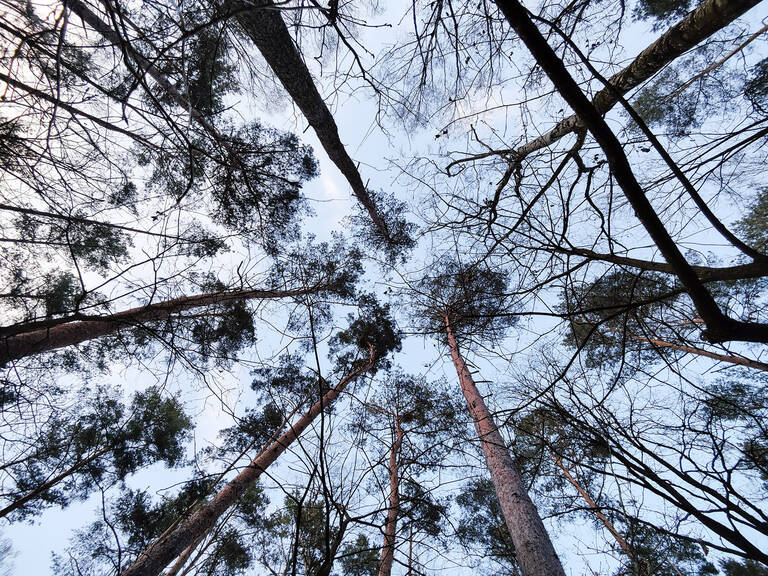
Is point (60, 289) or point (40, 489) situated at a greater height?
point (60, 289)

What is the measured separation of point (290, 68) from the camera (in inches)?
133

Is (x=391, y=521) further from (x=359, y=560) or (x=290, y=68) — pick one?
(x=359, y=560)

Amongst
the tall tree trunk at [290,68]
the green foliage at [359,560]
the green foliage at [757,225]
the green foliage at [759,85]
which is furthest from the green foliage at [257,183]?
the green foliage at [757,225]

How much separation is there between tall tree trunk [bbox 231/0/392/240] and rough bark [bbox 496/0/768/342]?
6.19 feet

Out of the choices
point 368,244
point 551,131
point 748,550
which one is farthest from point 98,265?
point 748,550

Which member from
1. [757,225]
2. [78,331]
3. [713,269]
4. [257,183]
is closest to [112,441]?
[78,331]

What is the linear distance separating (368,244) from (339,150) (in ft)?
11.6

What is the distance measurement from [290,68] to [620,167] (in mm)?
3674

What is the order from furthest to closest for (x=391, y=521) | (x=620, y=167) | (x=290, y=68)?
(x=290, y=68), (x=391, y=521), (x=620, y=167)

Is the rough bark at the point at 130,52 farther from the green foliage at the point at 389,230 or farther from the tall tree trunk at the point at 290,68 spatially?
the green foliage at the point at 389,230

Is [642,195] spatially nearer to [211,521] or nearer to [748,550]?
[748,550]

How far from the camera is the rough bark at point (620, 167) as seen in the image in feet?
3.00

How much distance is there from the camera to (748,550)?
831 mm

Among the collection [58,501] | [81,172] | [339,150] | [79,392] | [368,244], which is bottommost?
[58,501]
